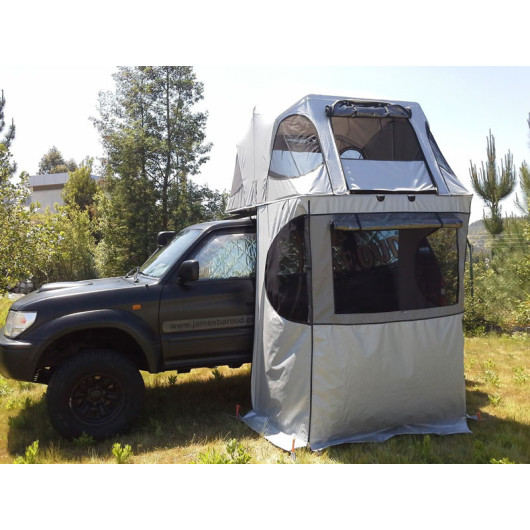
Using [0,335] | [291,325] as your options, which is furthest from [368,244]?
[0,335]

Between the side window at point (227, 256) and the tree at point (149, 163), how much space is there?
564 inches

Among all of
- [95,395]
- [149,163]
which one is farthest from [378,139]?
[149,163]

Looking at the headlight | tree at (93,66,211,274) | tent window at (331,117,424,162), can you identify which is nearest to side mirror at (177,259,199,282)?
the headlight

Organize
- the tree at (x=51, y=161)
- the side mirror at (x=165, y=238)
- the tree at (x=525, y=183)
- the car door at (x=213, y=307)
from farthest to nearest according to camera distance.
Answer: the tree at (x=51, y=161)
the tree at (x=525, y=183)
the side mirror at (x=165, y=238)
the car door at (x=213, y=307)

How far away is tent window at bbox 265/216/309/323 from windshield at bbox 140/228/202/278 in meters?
0.99

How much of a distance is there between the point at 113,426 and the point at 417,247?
3.14 meters

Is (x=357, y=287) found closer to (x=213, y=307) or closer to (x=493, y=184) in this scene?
(x=213, y=307)

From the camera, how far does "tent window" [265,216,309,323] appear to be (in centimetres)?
428

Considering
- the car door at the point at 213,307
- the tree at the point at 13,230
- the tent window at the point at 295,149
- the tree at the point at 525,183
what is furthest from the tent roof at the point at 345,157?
the tree at the point at 525,183

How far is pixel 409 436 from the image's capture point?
172 inches

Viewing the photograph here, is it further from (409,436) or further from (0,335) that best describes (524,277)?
(0,335)

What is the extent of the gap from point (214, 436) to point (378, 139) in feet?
11.0

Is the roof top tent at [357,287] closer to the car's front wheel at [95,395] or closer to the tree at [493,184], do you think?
the car's front wheel at [95,395]

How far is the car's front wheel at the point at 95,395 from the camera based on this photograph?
169 inches
